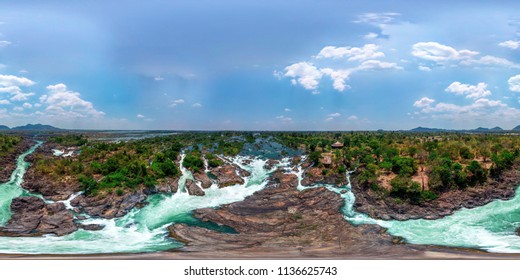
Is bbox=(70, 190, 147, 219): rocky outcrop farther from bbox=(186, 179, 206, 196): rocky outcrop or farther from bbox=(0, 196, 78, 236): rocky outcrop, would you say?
bbox=(186, 179, 206, 196): rocky outcrop

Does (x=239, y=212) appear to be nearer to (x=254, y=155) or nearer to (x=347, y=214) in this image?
(x=347, y=214)

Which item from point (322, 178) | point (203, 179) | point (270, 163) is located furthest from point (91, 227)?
point (270, 163)

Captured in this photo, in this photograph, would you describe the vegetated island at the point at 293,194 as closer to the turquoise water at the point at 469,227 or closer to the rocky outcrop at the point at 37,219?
the rocky outcrop at the point at 37,219

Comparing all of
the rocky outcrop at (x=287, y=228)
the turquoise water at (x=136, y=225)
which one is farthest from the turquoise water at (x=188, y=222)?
the rocky outcrop at (x=287, y=228)

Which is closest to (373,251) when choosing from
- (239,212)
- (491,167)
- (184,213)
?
(239,212)

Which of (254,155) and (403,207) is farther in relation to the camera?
(254,155)

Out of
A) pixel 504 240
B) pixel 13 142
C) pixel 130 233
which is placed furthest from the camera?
pixel 13 142
